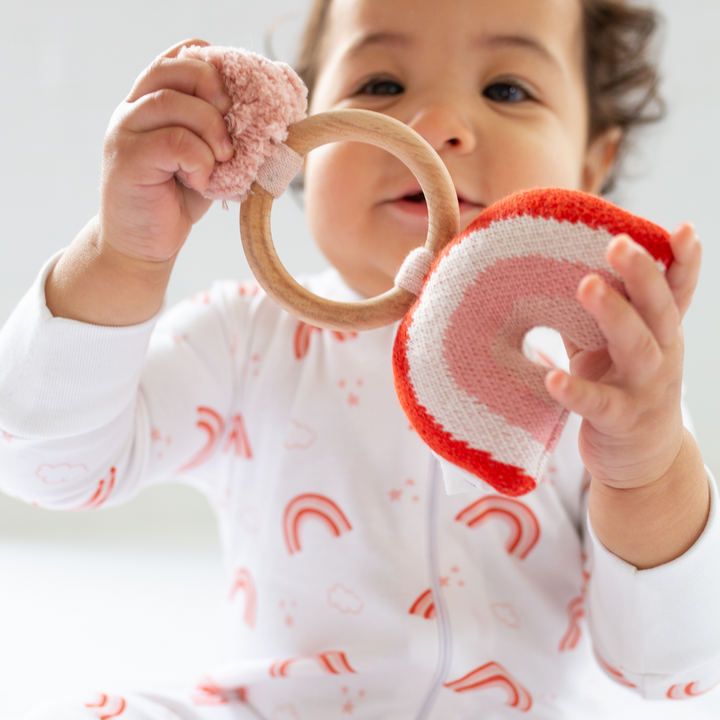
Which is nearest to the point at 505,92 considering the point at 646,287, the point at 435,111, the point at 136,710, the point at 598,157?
the point at 435,111

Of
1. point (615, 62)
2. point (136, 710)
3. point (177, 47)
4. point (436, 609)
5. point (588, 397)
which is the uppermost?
point (615, 62)

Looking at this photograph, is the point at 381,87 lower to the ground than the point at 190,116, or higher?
higher

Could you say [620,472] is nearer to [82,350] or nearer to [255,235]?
[255,235]

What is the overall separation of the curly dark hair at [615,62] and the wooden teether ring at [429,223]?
Answer: 1.27 feet

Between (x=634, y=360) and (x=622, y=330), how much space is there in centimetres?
2

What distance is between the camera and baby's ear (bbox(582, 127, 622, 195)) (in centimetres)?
88

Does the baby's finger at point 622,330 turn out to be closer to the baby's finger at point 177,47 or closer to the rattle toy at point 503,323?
the rattle toy at point 503,323

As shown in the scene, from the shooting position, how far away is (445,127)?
0.61 meters

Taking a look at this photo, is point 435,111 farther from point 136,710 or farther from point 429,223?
point 136,710

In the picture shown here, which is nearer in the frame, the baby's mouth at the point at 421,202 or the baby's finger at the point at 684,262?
the baby's finger at the point at 684,262

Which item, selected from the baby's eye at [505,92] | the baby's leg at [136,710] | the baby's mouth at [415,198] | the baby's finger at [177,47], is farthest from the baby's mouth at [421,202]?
the baby's leg at [136,710]

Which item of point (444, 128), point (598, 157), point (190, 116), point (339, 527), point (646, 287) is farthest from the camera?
point (598, 157)

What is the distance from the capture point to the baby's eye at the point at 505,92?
67cm

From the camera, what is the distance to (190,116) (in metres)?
0.47
